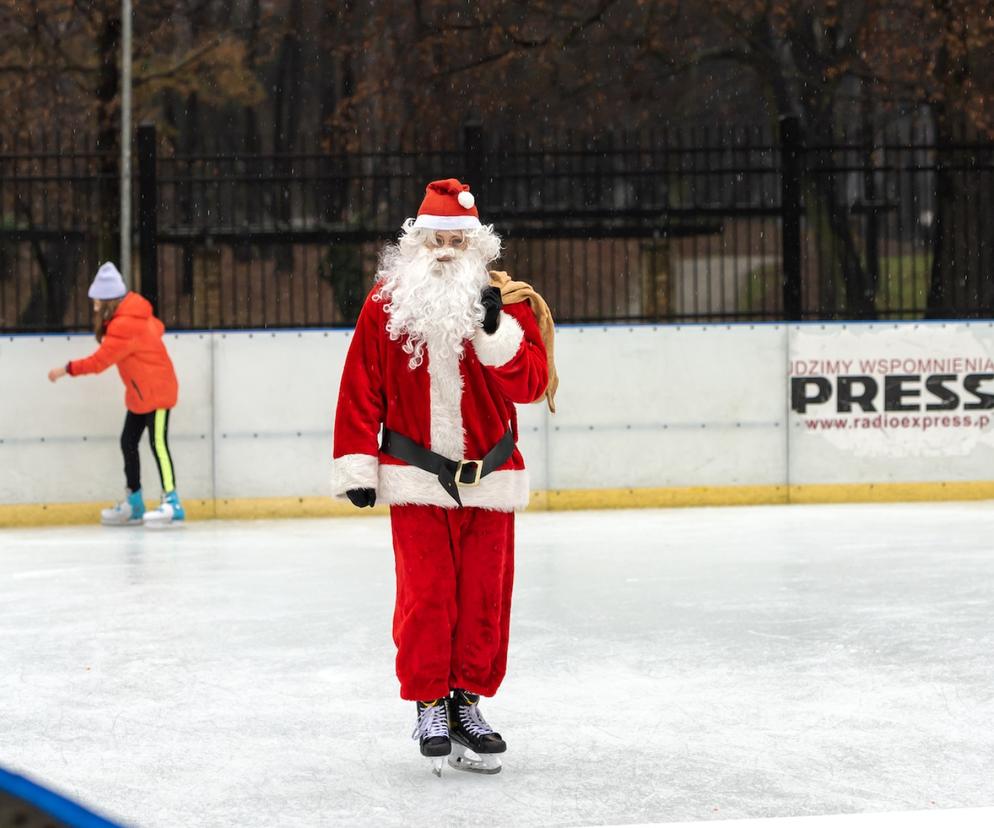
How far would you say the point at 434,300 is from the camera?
4.43 meters

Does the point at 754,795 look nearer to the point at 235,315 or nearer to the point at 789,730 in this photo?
the point at 789,730

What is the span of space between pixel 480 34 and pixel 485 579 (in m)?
16.5

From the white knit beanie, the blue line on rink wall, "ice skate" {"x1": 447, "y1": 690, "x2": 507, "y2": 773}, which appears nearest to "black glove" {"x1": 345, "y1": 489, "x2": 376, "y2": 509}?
"ice skate" {"x1": 447, "y1": 690, "x2": 507, "y2": 773}

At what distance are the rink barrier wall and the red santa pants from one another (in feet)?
22.1

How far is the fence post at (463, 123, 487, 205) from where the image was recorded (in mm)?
11586

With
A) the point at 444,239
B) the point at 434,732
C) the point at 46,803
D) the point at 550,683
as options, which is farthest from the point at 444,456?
the point at 46,803

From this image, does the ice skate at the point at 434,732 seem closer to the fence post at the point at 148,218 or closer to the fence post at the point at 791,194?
the fence post at the point at 148,218

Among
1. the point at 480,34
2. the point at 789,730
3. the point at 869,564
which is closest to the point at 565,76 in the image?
the point at 480,34

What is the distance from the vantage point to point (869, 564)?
848 cm

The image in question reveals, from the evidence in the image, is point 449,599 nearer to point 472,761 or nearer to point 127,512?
point 472,761

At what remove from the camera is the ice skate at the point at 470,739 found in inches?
174

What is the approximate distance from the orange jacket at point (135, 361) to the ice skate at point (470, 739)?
6.28 metres

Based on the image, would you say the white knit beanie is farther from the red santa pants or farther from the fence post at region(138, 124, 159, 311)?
the red santa pants

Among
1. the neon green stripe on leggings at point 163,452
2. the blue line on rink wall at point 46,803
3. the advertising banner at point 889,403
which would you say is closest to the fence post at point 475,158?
the advertising banner at point 889,403
